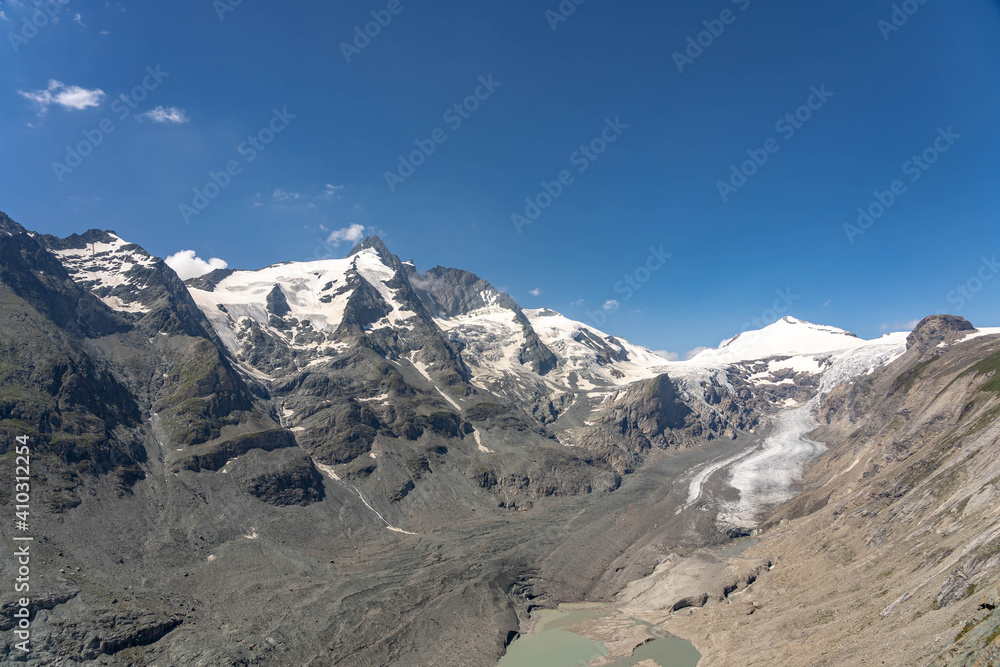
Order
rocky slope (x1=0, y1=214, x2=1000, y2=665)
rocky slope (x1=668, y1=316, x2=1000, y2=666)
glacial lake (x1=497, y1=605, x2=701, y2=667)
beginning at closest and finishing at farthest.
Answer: rocky slope (x1=668, y1=316, x2=1000, y2=666), glacial lake (x1=497, y1=605, x2=701, y2=667), rocky slope (x1=0, y1=214, x2=1000, y2=665)

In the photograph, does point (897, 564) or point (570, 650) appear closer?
point (897, 564)

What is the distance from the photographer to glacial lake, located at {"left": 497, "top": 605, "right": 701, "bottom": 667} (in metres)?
74.1

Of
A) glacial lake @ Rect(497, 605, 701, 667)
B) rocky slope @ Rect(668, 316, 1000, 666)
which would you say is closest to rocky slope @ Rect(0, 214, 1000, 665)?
rocky slope @ Rect(668, 316, 1000, 666)

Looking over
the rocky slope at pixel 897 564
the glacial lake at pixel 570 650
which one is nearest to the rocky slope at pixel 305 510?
the rocky slope at pixel 897 564

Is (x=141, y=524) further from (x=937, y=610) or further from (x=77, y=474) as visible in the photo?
(x=937, y=610)

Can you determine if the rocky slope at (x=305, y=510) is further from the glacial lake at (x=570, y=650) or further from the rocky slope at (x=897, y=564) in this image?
the glacial lake at (x=570, y=650)

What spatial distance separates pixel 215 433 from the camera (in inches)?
5719

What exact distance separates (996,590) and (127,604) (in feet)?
348

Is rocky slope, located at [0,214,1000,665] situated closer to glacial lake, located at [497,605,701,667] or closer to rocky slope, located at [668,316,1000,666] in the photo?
rocky slope, located at [668,316,1000,666]

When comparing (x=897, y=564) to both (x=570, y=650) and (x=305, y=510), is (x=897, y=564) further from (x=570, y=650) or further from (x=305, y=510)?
(x=305, y=510)

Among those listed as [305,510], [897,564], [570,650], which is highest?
[305,510]

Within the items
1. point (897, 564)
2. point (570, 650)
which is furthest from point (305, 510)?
point (897, 564)

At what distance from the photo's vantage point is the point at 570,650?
264 ft

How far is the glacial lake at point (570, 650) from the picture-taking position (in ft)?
243
